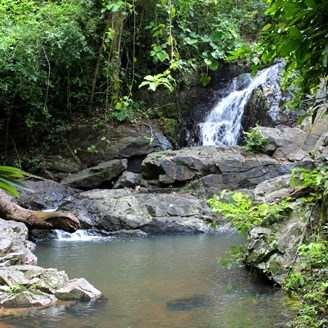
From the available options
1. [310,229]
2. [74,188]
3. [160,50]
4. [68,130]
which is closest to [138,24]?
[68,130]

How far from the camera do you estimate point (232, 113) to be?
634 inches

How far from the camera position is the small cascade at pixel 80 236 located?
440 inches

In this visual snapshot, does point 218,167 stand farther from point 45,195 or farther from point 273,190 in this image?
point 273,190

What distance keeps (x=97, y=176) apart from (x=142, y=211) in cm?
271

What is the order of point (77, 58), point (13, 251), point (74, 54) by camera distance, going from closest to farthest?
point (13, 251) → point (74, 54) → point (77, 58)

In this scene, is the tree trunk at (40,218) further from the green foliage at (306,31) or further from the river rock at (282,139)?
the green foliage at (306,31)

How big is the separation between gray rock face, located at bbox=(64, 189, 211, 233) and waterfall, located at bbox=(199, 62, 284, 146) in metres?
3.71

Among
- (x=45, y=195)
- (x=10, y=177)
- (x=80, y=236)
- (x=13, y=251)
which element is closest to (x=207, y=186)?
(x=80, y=236)

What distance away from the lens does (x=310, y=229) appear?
523cm

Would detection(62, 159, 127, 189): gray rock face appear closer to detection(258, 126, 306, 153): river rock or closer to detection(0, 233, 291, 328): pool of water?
detection(258, 126, 306, 153): river rock

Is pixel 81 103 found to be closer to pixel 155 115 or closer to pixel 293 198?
pixel 155 115

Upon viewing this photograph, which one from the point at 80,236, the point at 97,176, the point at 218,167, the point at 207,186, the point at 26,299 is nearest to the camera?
the point at 26,299

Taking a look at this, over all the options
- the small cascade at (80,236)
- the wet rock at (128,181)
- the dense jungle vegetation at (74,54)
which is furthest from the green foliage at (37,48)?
the small cascade at (80,236)

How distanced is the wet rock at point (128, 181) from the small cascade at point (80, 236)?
7.68 ft
